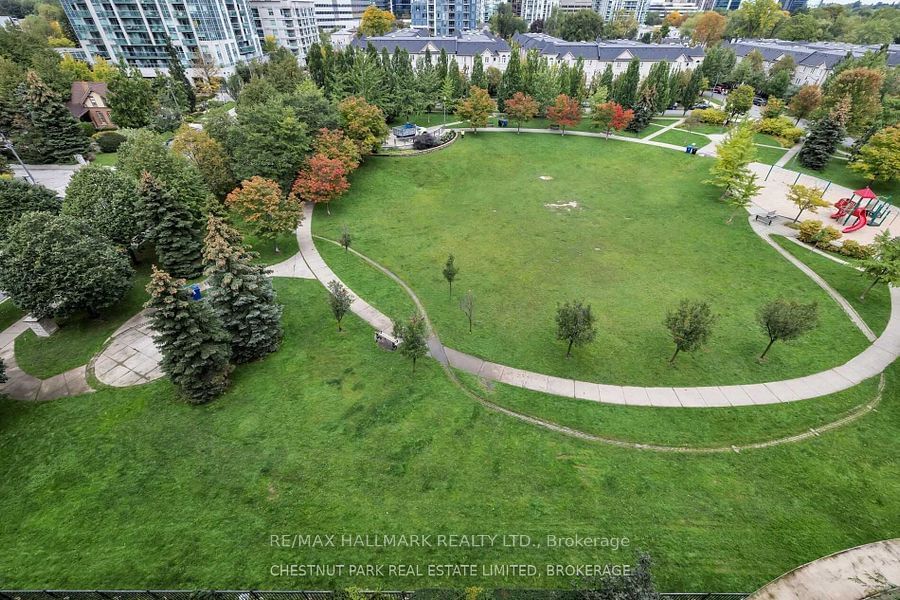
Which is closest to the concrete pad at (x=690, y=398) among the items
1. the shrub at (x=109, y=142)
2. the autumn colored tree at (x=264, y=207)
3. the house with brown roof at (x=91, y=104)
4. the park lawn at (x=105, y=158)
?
the autumn colored tree at (x=264, y=207)

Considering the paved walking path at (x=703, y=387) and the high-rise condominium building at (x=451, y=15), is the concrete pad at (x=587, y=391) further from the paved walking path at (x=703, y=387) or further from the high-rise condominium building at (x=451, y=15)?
the high-rise condominium building at (x=451, y=15)

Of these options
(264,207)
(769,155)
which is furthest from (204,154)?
(769,155)

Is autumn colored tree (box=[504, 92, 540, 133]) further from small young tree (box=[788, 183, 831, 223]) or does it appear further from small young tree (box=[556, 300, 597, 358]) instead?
small young tree (box=[556, 300, 597, 358])

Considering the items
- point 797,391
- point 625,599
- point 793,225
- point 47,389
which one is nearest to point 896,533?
point 797,391

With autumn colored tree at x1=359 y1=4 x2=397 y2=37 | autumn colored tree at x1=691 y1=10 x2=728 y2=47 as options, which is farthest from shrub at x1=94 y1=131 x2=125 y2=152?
autumn colored tree at x1=691 y1=10 x2=728 y2=47

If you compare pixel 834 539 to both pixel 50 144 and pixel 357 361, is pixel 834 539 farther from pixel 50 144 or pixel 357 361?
pixel 50 144

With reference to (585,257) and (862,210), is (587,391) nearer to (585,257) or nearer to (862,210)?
(585,257)
